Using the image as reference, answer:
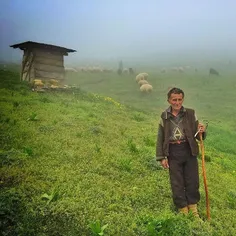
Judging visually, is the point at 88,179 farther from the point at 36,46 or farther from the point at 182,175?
the point at 36,46

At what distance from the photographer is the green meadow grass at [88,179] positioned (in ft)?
20.0

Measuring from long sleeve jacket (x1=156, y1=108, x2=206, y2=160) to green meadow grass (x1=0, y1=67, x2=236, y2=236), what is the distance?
1307mm

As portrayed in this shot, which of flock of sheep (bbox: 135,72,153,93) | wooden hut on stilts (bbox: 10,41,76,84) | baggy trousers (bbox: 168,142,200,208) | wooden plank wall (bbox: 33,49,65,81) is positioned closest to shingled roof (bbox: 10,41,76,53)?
wooden hut on stilts (bbox: 10,41,76,84)

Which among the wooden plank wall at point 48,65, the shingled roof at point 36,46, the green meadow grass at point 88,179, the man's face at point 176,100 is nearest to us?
the green meadow grass at point 88,179

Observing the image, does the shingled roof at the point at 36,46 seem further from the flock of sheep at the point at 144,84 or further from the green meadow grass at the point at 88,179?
the flock of sheep at the point at 144,84

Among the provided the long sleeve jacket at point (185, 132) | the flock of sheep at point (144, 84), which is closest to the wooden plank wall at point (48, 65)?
the flock of sheep at point (144, 84)

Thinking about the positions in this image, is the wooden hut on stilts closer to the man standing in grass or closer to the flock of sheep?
the flock of sheep

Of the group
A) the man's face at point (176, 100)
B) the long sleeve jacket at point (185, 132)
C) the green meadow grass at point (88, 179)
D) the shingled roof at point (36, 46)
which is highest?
the shingled roof at point (36, 46)

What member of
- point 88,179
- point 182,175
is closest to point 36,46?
point 88,179

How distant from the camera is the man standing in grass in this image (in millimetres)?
7051

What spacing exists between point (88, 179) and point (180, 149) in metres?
2.57

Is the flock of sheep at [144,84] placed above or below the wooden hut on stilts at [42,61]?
below

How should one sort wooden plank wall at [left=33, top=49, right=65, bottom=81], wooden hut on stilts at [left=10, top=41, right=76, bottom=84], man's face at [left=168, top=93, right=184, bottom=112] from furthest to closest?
wooden plank wall at [left=33, top=49, right=65, bottom=81] → wooden hut on stilts at [left=10, top=41, right=76, bottom=84] → man's face at [left=168, top=93, right=184, bottom=112]

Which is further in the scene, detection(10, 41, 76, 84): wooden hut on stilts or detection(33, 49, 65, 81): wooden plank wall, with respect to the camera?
detection(33, 49, 65, 81): wooden plank wall
